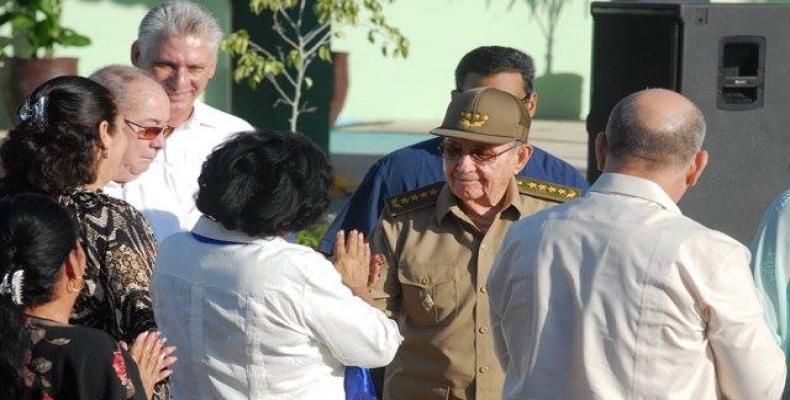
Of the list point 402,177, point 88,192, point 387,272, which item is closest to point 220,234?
point 88,192

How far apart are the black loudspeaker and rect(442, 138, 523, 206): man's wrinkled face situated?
244cm

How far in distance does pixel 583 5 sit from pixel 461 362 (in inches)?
559

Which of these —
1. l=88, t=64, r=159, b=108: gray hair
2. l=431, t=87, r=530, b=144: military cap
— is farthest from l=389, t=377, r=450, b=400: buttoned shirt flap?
l=88, t=64, r=159, b=108: gray hair

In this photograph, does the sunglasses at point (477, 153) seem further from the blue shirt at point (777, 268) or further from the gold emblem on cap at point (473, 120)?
the blue shirt at point (777, 268)

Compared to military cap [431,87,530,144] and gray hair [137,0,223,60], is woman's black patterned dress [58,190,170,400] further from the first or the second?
gray hair [137,0,223,60]

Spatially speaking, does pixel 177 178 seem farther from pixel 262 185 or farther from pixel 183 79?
pixel 262 185

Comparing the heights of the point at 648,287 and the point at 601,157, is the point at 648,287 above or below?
below

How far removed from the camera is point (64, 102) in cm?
364

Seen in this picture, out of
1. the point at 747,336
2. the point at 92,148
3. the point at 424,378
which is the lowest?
the point at 424,378

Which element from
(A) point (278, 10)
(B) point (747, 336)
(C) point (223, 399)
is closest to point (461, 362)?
(C) point (223, 399)

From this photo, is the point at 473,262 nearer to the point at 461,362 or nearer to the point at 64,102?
the point at 461,362

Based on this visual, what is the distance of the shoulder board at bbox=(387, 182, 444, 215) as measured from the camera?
4137mm

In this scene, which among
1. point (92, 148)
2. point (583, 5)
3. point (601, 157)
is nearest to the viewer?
point (601, 157)

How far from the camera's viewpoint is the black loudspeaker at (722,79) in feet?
20.6
